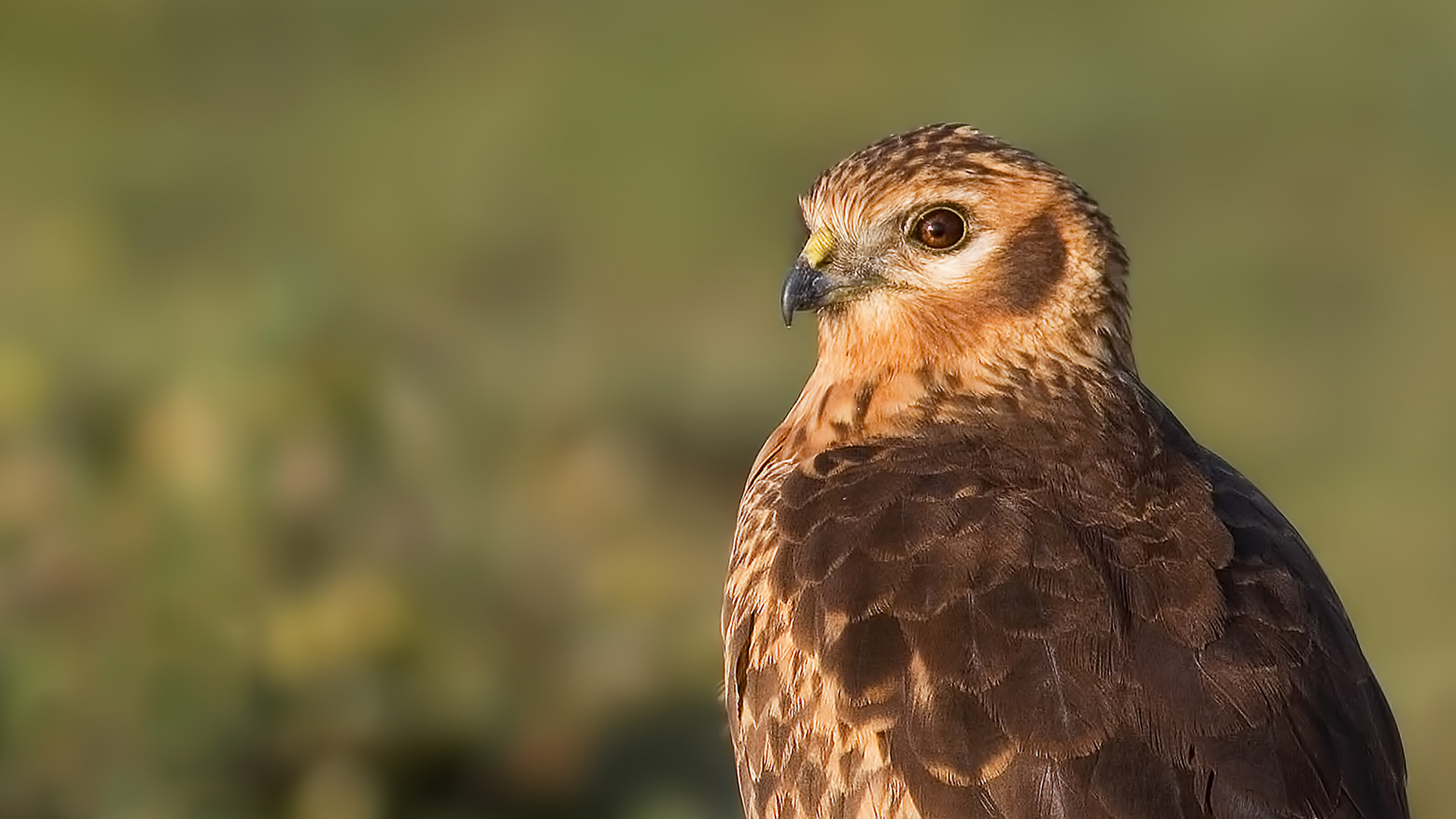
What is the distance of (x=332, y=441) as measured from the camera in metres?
9.73

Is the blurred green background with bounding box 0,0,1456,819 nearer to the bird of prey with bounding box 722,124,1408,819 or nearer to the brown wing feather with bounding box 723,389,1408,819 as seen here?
the bird of prey with bounding box 722,124,1408,819

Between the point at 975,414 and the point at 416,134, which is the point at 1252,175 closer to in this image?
the point at 416,134

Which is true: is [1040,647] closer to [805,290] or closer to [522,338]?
[805,290]

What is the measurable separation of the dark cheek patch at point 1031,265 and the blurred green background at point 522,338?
0.70 metres

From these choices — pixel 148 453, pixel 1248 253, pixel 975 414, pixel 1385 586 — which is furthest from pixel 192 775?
pixel 1248 253

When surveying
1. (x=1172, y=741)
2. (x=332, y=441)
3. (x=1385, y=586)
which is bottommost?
(x=1385, y=586)

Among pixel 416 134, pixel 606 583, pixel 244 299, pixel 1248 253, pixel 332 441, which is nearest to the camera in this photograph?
pixel 332 441

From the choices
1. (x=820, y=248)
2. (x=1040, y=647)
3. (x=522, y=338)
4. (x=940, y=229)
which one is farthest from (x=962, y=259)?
(x=522, y=338)

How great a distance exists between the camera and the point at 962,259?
617cm

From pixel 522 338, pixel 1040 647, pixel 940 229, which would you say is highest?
pixel 940 229

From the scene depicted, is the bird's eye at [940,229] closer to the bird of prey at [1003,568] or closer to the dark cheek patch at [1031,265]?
the bird of prey at [1003,568]

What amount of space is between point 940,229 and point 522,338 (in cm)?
911

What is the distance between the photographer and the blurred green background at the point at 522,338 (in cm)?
938

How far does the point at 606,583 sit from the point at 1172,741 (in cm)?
595
